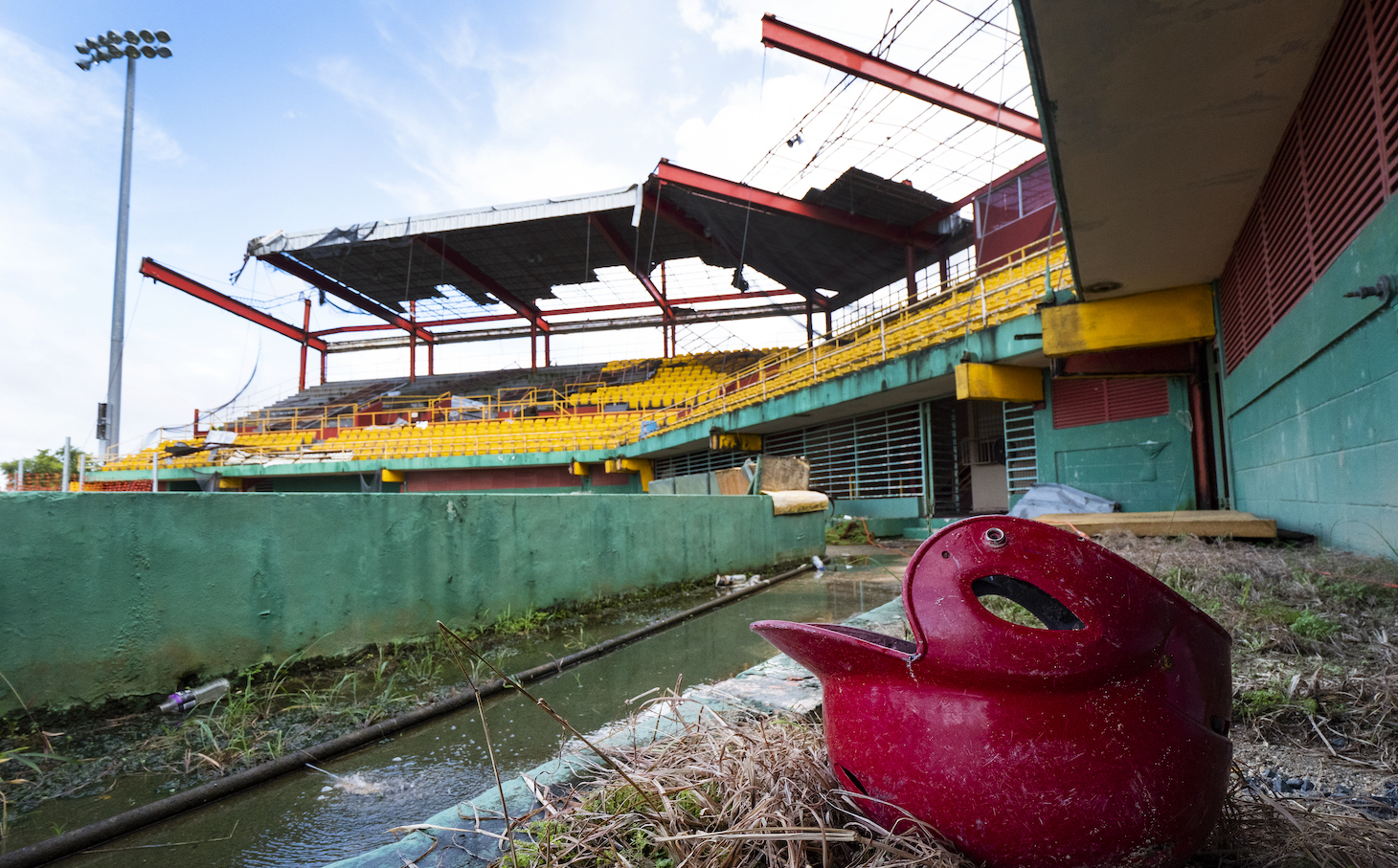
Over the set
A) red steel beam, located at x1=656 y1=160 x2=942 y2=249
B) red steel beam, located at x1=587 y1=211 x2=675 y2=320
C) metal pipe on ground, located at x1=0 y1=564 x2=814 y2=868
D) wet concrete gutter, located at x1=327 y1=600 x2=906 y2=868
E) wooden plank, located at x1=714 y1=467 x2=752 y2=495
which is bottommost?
metal pipe on ground, located at x1=0 y1=564 x2=814 y2=868

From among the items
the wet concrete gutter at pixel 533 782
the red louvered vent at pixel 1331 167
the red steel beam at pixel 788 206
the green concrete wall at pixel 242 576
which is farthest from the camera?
the red steel beam at pixel 788 206

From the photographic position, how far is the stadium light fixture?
2525 cm

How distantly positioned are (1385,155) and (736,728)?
16.4 feet

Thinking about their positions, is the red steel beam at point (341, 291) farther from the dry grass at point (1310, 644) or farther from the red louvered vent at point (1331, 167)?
the dry grass at point (1310, 644)

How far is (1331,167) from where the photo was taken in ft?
14.7

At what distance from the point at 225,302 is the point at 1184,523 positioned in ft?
129

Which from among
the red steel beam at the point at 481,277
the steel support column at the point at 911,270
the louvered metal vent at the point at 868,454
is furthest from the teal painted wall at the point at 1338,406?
the red steel beam at the point at 481,277

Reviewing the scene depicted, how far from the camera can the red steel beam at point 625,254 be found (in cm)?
2438

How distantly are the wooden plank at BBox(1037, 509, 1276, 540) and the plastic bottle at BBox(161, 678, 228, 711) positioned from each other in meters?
5.53

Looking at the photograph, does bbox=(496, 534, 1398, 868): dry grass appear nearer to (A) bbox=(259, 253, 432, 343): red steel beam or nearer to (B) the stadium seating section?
(B) the stadium seating section

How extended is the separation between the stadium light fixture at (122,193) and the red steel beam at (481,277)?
11663 mm

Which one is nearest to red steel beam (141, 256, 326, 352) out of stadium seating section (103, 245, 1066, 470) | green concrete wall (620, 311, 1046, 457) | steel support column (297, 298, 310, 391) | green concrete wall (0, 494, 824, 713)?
steel support column (297, 298, 310, 391)

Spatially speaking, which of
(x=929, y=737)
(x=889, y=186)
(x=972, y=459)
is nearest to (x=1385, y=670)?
(x=929, y=737)

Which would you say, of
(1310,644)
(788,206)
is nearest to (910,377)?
(1310,644)
